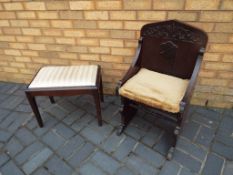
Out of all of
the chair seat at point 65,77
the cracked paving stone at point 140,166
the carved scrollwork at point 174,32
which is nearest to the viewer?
the carved scrollwork at point 174,32

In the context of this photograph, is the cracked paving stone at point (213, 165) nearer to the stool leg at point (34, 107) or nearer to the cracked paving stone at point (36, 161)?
the cracked paving stone at point (36, 161)

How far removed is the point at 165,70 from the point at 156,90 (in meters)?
0.31

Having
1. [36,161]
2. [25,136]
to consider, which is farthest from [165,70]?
[25,136]

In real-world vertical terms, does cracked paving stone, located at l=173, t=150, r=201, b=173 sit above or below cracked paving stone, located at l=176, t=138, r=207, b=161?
below

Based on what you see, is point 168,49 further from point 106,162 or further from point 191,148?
point 106,162

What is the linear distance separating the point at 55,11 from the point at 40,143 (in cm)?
136

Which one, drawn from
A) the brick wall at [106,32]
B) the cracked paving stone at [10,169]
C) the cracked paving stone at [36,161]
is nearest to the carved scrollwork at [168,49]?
the brick wall at [106,32]

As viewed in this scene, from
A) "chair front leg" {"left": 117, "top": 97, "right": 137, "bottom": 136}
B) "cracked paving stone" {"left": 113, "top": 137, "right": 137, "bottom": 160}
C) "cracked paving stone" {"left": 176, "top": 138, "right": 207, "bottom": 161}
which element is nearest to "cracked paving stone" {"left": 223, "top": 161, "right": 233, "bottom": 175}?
"cracked paving stone" {"left": 176, "top": 138, "right": 207, "bottom": 161}

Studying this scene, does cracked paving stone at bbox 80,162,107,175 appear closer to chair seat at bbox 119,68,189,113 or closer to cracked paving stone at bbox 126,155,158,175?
cracked paving stone at bbox 126,155,158,175

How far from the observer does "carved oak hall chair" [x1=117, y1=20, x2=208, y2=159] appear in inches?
67.6

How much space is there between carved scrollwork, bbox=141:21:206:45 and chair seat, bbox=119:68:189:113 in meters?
0.36

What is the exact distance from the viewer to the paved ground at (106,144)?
6.16 feet

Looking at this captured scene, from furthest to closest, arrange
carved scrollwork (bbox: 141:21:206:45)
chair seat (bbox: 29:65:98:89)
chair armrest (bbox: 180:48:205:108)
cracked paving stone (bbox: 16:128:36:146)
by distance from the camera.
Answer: cracked paving stone (bbox: 16:128:36:146)
chair seat (bbox: 29:65:98:89)
carved scrollwork (bbox: 141:21:206:45)
chair armrest (bbox: 180:48:205:108)

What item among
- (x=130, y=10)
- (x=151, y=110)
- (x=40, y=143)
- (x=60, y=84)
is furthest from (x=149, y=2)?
(x=40, y=143)
